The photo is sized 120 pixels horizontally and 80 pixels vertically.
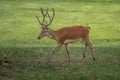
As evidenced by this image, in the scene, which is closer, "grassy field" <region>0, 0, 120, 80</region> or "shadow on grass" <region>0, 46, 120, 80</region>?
"shadow on grass" <region>0, 46, 120, 80</region>

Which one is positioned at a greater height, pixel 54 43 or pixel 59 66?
pixel 59 66

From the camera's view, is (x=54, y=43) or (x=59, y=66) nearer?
(x=59, y=66)

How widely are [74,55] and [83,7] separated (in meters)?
17.0

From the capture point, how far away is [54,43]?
1752cm

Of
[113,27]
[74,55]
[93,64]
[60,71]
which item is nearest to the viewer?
[60,71]

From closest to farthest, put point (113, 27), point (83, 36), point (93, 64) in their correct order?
point (93, 64) < point (83, 36) < point (113, 27)

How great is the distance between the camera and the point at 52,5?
30.7m

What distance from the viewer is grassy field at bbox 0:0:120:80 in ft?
33.5

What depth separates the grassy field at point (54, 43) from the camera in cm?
1021

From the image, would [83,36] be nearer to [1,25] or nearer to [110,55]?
[110,55]

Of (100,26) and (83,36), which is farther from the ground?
(83,36)

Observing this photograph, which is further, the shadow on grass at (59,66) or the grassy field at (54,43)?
the grassy field at (54,43)

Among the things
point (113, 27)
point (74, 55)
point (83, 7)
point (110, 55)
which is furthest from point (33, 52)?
point (83, 7)

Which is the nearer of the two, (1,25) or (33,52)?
(33,52)
